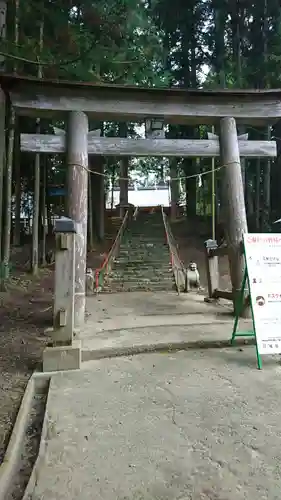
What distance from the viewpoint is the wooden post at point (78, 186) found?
5543 mm

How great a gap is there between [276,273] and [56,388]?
8.69 ft

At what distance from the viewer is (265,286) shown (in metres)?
4.23

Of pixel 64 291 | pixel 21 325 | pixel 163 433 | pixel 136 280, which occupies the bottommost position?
pixel 163 433

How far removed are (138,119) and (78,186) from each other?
164cm

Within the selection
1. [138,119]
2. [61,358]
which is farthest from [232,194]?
[61,358]

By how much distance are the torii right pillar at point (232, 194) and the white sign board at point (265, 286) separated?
5.00ft

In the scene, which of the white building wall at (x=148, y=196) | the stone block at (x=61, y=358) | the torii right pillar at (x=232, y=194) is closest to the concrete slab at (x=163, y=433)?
the stone block at (x=61, y=358)

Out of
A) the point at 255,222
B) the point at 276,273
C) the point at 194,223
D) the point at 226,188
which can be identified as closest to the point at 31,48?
the point at 226,188

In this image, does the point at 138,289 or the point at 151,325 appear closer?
the point at 151,325

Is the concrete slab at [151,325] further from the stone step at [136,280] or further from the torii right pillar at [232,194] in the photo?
the stone step at [136,280]

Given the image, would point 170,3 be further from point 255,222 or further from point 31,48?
point 31,48

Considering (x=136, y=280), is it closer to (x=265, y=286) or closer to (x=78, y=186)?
(x=78, y=186)

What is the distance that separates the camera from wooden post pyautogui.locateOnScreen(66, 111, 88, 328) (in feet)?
18.2

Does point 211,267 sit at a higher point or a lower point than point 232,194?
lower
